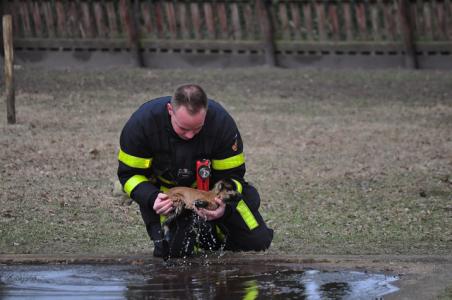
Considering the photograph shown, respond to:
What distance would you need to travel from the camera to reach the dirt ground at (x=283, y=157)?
29.3 ft

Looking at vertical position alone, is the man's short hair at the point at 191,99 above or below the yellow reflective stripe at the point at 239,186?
above

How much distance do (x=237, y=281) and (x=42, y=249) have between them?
198cm

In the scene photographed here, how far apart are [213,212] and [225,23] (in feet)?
41.4

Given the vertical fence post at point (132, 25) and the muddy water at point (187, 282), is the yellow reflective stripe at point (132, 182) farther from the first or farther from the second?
the vertical fence post at point (132, 25)

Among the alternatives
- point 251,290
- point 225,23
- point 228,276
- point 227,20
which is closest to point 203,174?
point 228,276

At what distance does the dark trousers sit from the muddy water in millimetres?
194

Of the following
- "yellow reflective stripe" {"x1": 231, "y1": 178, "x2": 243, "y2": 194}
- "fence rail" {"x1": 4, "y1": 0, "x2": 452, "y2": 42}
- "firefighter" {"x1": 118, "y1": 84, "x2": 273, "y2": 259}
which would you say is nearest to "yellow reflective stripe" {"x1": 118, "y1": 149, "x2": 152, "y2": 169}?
"firefighter" {"x1": 118, "y1": 84, "x2": 273, "y2": 259}

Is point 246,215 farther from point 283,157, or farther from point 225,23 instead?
point 225,23

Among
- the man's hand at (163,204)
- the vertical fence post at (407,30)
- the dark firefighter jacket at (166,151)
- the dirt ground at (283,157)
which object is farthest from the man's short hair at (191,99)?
the vertical fence post at (407,30)

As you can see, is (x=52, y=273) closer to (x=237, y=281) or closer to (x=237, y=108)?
(x=237, y=281)

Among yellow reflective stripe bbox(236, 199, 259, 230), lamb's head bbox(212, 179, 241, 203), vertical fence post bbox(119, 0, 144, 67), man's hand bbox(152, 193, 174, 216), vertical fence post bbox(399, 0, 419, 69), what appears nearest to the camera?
man's hand bbox(152, 193, 174, 216)

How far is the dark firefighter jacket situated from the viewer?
7.41 meters

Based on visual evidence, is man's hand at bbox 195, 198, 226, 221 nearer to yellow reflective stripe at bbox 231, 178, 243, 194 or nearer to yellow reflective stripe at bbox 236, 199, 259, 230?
yellow reflective stripe at bbox 231, 178, 243, 194

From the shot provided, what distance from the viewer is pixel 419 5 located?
749 inches
